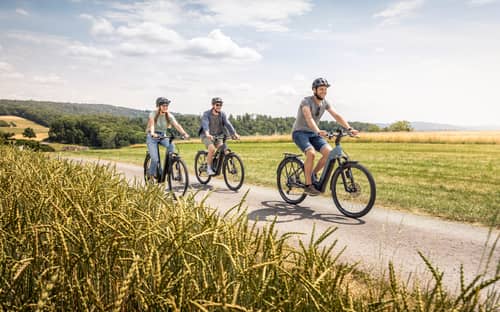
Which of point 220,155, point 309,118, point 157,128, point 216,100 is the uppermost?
point 216,100

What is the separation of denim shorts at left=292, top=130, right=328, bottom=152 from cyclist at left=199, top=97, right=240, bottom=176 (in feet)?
10.5

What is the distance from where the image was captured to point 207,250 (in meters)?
2.22

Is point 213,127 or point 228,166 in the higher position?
point 213,127

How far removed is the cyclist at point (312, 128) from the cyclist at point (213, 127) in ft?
10.7

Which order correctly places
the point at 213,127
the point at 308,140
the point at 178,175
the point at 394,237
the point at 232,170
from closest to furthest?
the point at 394,237 → the point at 308,140 → the point at 178,175 → the point at 232,170 → the point at 213,127

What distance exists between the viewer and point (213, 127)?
35.8 feet

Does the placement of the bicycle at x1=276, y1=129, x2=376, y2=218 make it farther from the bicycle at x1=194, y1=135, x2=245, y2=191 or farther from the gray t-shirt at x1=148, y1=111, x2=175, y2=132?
the gray t-shirt at x1=148, y1=111, x2=175, y2=132

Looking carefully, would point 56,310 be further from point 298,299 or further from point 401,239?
point 401,239

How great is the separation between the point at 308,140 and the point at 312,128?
0.38 metres

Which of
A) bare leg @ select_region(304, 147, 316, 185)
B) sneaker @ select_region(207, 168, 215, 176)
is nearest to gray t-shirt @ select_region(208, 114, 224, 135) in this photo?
sneaker @ select_region(207, 168, 215, 176)

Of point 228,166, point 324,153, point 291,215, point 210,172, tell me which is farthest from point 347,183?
point 210,172

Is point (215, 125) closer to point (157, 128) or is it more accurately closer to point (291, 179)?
point (157, 128)

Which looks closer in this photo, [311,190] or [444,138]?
[311,190]

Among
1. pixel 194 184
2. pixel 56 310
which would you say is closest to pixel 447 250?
pixel 56 310
